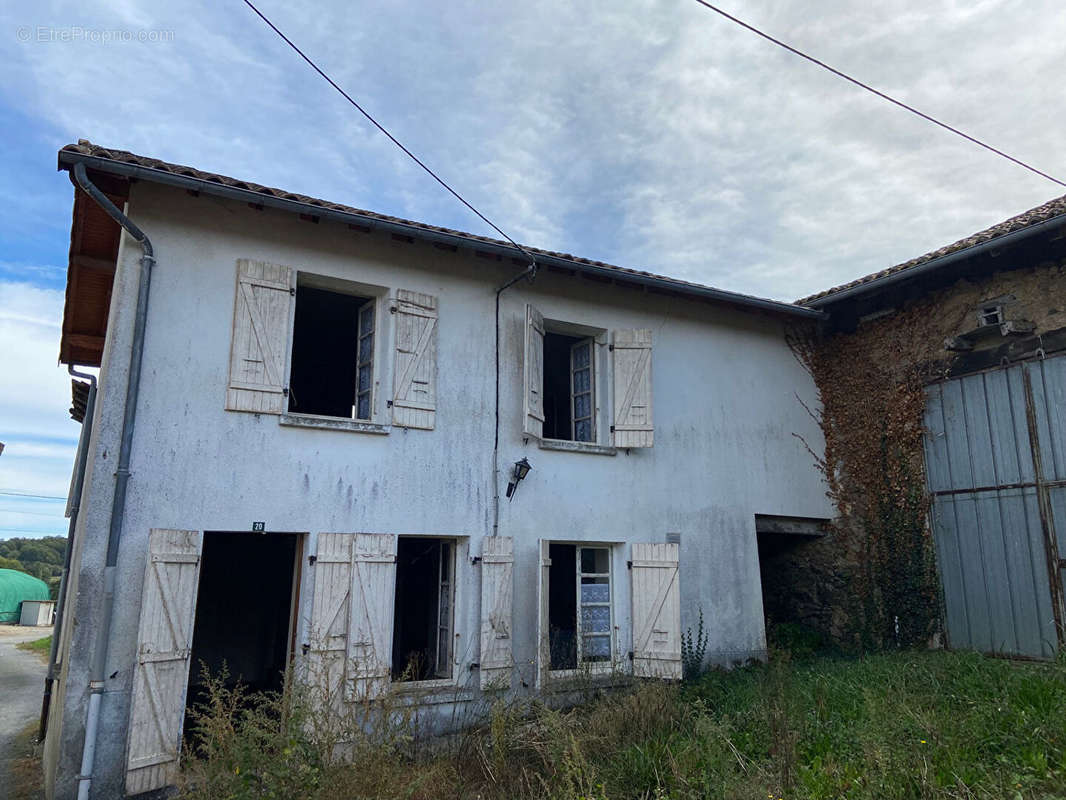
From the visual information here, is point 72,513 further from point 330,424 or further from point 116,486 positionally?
point 330,424

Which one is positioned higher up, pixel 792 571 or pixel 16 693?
pixel 792 571

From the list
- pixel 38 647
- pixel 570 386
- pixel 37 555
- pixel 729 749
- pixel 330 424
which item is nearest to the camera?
pixel 729 749

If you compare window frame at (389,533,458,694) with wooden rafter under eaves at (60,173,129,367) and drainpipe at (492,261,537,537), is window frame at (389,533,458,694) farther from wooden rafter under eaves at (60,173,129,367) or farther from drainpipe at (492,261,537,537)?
wooden rafter under eaves at (60,173,129,367)

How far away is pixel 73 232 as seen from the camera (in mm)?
7133

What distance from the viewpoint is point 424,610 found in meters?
8.62

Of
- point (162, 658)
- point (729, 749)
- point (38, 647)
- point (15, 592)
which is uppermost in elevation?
point (162, 658)

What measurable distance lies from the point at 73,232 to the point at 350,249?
262 cm

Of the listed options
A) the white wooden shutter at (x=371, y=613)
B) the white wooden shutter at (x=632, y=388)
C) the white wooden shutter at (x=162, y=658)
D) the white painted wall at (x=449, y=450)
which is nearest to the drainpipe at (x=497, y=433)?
the white painted wall at (x=449, y=450)

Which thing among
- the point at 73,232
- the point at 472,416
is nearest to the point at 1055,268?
the point at 472,416

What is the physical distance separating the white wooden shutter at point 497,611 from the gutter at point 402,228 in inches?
116

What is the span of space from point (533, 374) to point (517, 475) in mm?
1107

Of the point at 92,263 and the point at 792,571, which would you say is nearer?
the point at 92,263

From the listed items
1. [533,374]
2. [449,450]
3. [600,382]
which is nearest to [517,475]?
[449,450]

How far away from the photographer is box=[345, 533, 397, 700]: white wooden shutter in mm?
6363
